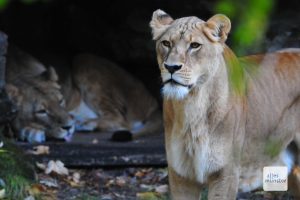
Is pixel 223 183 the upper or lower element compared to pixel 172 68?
lower

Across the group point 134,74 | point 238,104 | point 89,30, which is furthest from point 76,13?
point 238,104

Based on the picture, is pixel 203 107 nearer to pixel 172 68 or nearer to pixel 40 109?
pixel 172 68

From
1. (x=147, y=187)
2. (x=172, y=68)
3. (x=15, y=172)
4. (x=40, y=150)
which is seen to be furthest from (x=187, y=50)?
(x=40, y=150)

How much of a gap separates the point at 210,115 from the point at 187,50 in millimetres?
395

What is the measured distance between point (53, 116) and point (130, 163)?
1.13 meters

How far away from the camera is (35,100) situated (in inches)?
268

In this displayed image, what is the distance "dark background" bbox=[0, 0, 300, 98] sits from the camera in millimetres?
7406

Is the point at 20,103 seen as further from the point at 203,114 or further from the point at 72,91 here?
the point at 203,114

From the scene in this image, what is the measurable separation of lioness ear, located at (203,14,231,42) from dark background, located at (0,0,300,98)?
3.67 meters

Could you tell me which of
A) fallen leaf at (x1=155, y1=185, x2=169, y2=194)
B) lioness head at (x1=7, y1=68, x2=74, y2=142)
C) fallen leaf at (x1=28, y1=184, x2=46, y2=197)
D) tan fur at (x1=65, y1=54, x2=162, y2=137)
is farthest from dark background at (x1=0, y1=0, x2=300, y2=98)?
fallen leaf at (x1=28, y1=184, x2=46, y2=197)

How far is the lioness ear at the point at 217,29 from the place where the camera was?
138 inches

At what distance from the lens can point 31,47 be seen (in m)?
7.89

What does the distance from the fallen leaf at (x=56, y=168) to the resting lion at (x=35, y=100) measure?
2.38ft

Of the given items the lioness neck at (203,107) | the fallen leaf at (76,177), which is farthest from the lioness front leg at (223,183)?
the fallen leaf at (76,177)
